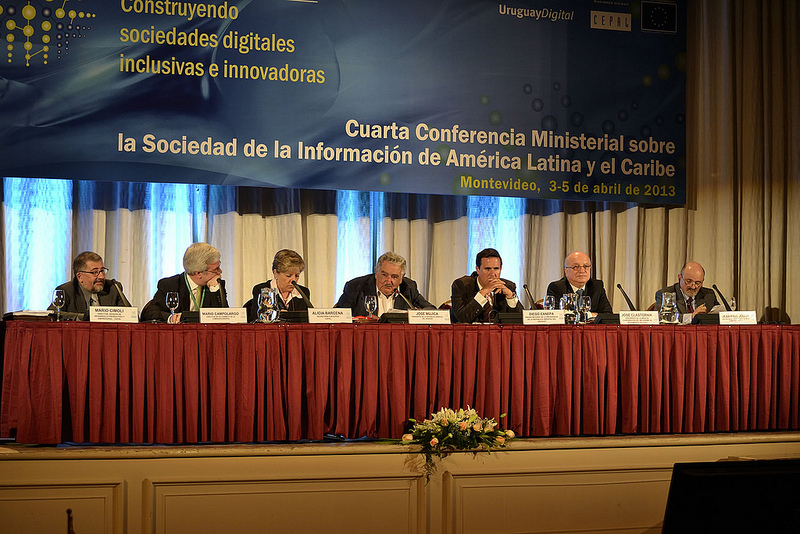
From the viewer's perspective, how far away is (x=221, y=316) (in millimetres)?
3221

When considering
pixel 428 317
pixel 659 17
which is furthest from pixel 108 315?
pixel 659 17

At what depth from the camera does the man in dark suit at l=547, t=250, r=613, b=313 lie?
465cm

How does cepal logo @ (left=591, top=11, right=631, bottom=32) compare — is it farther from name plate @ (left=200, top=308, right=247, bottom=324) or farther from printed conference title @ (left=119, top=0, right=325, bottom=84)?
name plate @ (left=200, top=308, right=247, bottom=324)

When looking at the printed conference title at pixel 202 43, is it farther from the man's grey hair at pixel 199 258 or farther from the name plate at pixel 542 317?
the name plate at pixel 542 317

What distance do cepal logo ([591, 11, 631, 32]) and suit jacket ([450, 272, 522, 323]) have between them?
7.03 feet

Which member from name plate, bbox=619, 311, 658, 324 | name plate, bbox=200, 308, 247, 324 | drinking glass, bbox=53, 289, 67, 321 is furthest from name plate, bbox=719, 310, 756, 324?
drinking glass, bbox=53, 289, 67, 321

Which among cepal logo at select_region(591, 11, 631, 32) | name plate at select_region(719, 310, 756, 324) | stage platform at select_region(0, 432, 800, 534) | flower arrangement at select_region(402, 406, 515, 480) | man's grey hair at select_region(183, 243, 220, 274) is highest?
cepal logo at select_region(591, 11, 631, 32)

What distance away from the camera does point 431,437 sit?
3.17 metres

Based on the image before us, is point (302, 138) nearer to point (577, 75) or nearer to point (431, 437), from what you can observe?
point (577, 75)

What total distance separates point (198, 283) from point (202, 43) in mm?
1596

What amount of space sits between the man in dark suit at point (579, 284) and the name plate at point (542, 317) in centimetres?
118

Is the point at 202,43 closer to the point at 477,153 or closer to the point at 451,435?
the point at 477,153

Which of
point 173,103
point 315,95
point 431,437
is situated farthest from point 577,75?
point 431,437

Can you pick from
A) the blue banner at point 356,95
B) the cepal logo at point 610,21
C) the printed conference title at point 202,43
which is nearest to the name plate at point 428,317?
the blue banner at point 356,95
